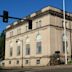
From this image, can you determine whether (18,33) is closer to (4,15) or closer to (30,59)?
(30,59)

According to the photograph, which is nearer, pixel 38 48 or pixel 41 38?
pixel 41 38

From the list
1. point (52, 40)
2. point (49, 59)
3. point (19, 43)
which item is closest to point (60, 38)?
point (52, 40)

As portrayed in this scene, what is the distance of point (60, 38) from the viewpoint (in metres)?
57.8

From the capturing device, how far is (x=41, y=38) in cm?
5844

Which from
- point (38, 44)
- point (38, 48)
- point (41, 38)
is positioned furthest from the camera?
point (38, 44)

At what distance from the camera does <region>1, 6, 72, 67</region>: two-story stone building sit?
5625 cm

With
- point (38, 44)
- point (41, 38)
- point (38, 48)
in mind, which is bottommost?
point (38, 48)

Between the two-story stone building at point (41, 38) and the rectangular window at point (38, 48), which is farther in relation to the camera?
the rectangular window at point (38, 48)

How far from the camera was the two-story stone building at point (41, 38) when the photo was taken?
56250 millimetres

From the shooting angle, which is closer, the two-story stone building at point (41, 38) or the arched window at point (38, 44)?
the two-story stone building at point (41, 38)

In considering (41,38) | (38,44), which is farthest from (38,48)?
(41,38)

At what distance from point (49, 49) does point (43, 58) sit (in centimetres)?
289

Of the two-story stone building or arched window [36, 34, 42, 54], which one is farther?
arched window [36, 34, 42, 54]

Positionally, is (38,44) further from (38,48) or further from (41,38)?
(41,38)
